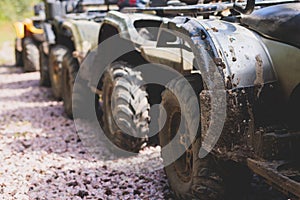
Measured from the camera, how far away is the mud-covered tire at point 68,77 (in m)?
7.60

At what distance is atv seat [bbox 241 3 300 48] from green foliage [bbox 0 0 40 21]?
25338 mm

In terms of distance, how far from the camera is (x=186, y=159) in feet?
13.5

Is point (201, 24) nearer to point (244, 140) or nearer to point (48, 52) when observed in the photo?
point (244, 140)

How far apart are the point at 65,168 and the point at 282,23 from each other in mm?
3222

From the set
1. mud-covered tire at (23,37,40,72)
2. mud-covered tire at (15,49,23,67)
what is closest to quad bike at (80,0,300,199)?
mud-covered tire at (23,37,40,72)

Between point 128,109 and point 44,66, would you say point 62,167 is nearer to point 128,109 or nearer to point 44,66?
point 128,109

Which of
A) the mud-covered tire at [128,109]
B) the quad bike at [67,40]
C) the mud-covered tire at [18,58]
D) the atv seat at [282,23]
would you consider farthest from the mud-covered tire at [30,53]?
the atv seat at [282,23]

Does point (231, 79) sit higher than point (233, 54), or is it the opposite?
point (233, 54)

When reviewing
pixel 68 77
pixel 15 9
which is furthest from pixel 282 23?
pixel 15 9

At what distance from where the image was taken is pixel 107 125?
6016mm

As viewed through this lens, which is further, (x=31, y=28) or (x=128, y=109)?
(x=31, y=28)

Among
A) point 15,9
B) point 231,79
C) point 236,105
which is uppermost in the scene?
point 231,79

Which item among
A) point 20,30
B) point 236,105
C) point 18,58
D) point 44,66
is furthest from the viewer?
point 18,58

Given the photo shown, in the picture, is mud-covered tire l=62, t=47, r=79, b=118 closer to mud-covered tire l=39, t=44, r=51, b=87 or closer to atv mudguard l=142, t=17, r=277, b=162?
mud-covered tire l=39, t=44, r=51, b=87
